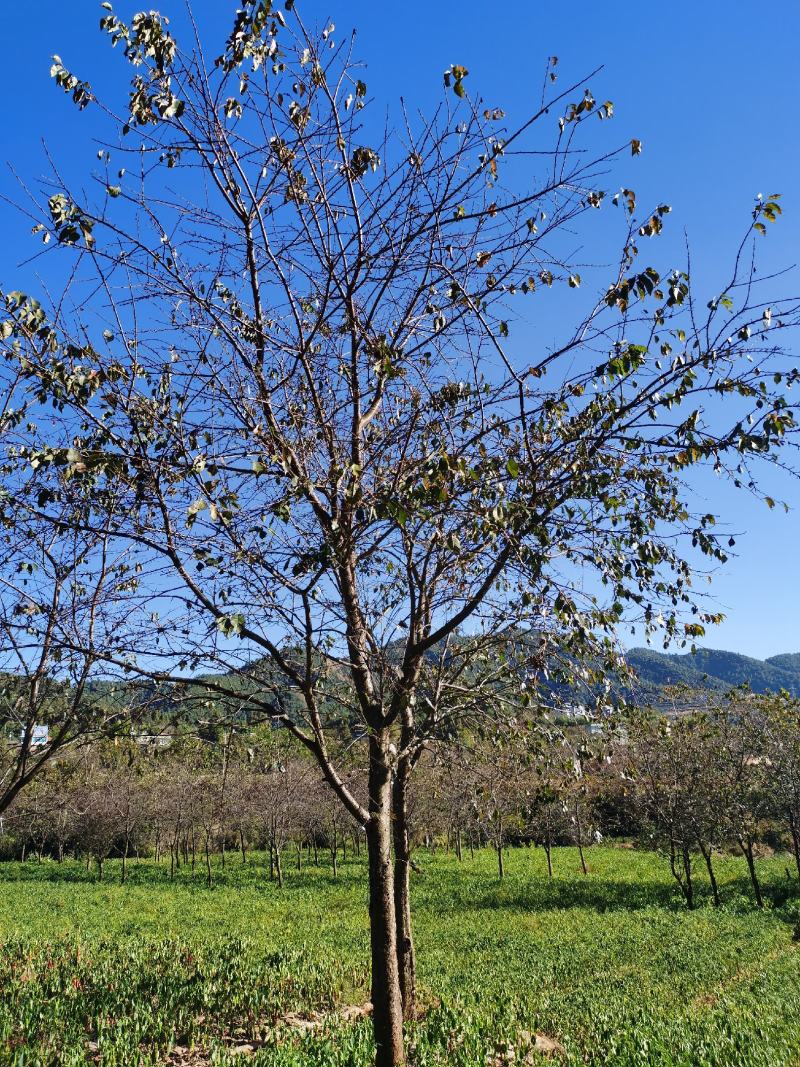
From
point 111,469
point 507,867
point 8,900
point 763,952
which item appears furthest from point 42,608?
point 507,867

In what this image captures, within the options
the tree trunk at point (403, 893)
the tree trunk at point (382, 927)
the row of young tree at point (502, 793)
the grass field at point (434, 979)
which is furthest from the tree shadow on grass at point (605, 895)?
the tree trunk at point (382, 927)

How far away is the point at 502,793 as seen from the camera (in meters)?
8.53

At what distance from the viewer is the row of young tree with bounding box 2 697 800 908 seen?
5656mm

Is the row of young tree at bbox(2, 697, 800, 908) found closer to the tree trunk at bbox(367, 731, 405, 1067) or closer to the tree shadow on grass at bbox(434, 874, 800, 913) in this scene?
the tree trunk at bbox(367, 731, 405, 1067)

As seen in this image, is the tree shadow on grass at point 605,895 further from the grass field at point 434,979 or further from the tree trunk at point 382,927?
the tree trunk at point 382,927

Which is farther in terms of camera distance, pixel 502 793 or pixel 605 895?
pixel 605 895

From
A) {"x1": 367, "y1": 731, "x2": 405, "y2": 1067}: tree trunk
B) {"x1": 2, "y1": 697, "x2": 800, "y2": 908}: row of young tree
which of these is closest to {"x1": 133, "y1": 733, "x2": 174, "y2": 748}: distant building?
{"x1": 2, "y1": 697, "x2": 800, "y2": 908}: row of young tree

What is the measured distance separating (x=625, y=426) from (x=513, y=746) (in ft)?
13.2

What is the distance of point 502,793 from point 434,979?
593 centimetres

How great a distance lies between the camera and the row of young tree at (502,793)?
5.66m

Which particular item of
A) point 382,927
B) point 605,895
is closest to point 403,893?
point 382,927

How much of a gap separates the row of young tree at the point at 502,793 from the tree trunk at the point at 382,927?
53cm

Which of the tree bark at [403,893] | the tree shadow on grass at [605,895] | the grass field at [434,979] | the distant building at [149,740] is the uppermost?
the distant building at [149,740]

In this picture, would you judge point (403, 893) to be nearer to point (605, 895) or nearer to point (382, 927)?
point (382, 927)
